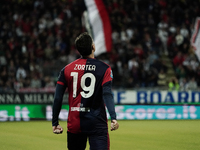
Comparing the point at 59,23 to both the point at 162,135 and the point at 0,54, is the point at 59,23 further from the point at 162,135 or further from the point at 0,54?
the point at 162,135

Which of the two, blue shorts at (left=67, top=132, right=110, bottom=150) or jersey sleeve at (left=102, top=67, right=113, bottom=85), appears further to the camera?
jersey sleeve at (left=102, top=67, right=113, bottom=85)

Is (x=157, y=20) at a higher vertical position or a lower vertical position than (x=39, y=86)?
higher

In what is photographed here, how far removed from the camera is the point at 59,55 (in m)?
21.8

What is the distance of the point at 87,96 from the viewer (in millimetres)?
4691

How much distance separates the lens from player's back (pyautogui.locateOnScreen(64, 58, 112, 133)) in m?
4.69

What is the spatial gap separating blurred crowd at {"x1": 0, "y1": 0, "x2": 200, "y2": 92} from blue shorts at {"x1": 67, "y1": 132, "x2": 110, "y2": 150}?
1527 cm

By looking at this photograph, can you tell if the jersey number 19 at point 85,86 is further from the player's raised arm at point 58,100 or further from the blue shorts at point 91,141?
the blue shorts at point 91,141

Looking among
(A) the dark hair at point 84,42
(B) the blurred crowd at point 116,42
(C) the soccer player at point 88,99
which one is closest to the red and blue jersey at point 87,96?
(C) the soccer player at point 88,99

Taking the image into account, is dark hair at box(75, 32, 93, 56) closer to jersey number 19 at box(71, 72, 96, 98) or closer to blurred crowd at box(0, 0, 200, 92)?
jersey number 19 at box(71, 72, 96, 98)

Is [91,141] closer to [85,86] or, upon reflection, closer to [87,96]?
[87,96]

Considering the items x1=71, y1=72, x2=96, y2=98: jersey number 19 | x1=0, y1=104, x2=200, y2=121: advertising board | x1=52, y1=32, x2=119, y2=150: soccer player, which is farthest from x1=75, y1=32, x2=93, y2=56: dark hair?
x1=0, y1=104, x2=200, y2=121: advertising board

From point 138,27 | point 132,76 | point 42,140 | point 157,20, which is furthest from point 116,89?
point 42,140

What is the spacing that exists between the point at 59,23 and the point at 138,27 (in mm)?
4382

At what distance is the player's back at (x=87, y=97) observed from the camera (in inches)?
185
